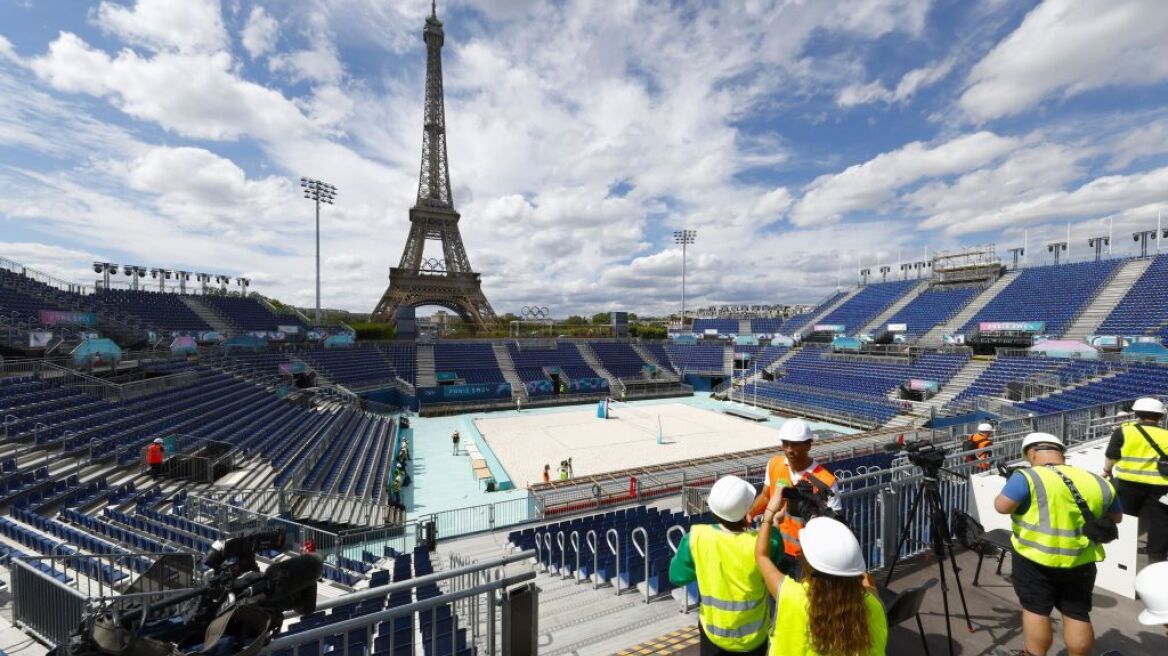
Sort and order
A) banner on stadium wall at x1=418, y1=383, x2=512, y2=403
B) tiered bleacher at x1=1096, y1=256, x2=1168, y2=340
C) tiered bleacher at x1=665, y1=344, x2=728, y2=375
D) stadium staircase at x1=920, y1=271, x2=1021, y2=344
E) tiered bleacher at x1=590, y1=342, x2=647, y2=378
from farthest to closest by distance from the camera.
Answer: tiered bleacher at x1=665, y1=344, x2=728, y2=375, tiered bleacher at x1=590, y1=342, x2=647, y2=378, stadium staircase at x1=920, y1=271, x2=1021, y2=344, banner on stadium wall at x1=418, y1=383, x2=512, y2=403, tiered bleacher at x1=1096, y1=256, x2=1168, y2=340

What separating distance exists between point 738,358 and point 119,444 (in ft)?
125

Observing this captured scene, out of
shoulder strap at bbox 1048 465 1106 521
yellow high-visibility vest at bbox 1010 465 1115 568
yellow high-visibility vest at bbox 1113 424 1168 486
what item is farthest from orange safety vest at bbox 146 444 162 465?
yellow high-visibility vest at bbox 1113 424 1168 486

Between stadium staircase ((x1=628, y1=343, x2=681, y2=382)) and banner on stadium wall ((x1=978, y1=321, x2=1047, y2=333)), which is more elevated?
banner on stadium wall ((x1=978, y1=321, x2=1047, y2=333))

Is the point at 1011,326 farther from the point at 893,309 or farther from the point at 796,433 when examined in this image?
the point at 796,433

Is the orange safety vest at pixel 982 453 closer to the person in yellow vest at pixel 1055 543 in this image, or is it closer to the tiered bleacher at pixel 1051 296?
the person in yellow vest at pixel 1055 543

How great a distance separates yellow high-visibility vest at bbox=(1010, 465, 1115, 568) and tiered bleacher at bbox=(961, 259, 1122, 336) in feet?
125

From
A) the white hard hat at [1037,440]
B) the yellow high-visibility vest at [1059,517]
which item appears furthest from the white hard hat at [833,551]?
the white hard hat at [1037,440]

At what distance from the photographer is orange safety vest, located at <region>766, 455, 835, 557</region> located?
344 cm

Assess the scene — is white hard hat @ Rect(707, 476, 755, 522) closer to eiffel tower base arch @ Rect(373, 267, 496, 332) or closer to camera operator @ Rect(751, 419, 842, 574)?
camera operator @ Rect(751, 419, 842, 574)

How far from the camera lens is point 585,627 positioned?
15.7 ft

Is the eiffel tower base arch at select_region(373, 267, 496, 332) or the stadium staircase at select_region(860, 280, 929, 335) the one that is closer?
the stadium staircase at select_region(860, 280, 929, 335)

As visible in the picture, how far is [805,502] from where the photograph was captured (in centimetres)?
274

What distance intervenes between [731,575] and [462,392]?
30844mm

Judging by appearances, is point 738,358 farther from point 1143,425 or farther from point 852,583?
point 852,583
